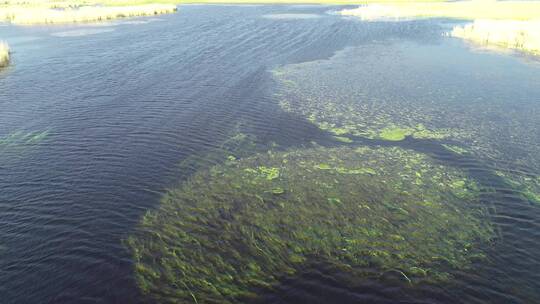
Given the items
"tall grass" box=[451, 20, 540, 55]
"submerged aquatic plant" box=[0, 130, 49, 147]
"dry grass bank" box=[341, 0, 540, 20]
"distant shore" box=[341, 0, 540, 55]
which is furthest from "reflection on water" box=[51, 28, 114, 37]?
"tall grass" box=[451, 20, 540, 55]

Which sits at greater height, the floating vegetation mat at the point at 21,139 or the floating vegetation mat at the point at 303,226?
the floating vegetation mat at the point at 21,139

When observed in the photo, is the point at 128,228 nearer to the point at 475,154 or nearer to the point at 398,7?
the point at 475,154

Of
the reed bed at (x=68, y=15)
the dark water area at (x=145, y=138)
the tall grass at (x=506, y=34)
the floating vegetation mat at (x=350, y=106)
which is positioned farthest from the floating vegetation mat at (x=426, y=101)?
the reed bed at (x=68, y=15)

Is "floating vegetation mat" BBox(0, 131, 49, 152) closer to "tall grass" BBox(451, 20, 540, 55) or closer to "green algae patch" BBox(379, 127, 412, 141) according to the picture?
"green algae patch" BBox(379, 127, 412, 141)

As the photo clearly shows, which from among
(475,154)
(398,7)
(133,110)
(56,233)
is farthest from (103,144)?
(398,7)

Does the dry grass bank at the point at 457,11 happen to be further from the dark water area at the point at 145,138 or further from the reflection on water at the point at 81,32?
the reflection on water at the point at 81,32

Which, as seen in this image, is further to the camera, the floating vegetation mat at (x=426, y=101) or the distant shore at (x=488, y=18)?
the distant shore at (x=488, y=18)
